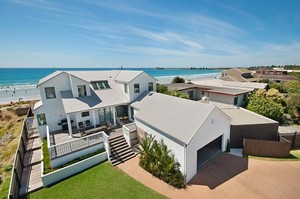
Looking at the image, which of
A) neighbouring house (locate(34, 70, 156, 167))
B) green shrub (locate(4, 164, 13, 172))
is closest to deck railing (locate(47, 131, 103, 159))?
neighbouring house (locate(34, 70, 156, 167))

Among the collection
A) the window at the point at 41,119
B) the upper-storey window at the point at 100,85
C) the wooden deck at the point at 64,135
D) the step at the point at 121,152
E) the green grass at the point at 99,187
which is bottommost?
the green grass at the point at 99,187

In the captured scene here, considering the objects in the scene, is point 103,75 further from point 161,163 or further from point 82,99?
point 161,163

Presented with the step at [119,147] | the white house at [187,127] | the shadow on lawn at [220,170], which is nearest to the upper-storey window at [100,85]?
the white house at [187,127]

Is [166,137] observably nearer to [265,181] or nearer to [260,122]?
[265,181]

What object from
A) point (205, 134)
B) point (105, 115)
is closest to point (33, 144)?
point (105, 115)

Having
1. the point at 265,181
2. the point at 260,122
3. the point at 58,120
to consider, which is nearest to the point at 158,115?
the point at 265,181

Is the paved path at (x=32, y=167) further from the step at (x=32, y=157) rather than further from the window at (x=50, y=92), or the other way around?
the window at (x=50, y=92)
